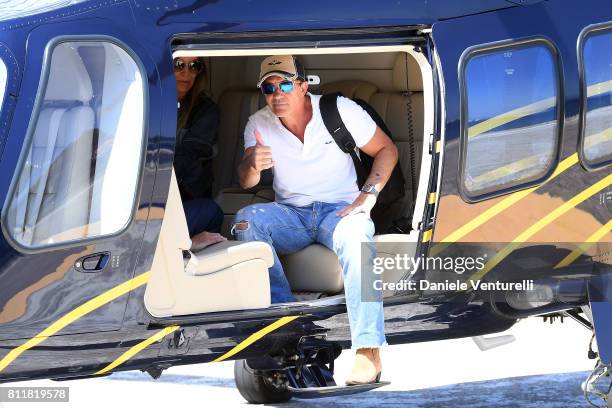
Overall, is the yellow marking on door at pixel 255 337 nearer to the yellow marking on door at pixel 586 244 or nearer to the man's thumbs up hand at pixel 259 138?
the man's thumbs up hand at pixel 259 138

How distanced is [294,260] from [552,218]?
1180mm

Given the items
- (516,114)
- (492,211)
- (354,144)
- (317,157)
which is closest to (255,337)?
(317,157)

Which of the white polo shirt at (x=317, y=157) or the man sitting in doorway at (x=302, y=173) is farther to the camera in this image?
the white polo shirt at (x=317, y=157)

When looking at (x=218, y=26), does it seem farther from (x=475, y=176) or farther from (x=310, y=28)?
(x=475, y=176)

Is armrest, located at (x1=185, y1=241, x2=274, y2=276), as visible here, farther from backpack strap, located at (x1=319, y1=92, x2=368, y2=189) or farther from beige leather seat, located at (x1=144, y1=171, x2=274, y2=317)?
backpack strap, located at (x1=319, y1=92, x2=368, y2=189)

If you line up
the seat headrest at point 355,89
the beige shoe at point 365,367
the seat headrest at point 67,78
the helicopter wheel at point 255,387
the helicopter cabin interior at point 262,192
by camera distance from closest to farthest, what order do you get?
the seat headrest at point 67,78 < the helicopter cabin interior at point 262,192 < the beige shoe at point 365,367 < the seat headrest at point 355,89 < the helicopter wheel at point 255,387

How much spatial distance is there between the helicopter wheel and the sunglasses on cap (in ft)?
5.87

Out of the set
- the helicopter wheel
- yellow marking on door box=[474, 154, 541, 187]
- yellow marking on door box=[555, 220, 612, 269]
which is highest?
yellow marking on door box=[474, 154, 541, 187]

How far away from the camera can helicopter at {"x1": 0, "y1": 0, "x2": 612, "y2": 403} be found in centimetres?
546

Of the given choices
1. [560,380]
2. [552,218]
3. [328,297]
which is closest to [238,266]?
[328,297]

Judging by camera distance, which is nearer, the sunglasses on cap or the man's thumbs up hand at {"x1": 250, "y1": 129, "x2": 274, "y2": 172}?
the man's thumbs up hand at {"x1": 250, "y1": 129, "x2": 274, "y2": 172}

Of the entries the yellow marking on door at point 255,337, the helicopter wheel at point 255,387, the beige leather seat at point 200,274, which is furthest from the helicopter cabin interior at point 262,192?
the helicopter wheel at point 255,387

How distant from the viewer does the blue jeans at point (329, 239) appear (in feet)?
20.2

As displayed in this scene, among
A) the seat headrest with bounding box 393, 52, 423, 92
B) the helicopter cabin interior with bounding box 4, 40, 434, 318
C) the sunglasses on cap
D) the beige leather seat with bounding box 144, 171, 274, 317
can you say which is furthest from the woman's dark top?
the seat headrest with bounding box 393, 52, 423, 92
